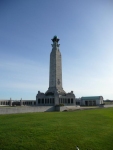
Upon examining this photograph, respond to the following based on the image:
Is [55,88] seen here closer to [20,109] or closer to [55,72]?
[55,72]

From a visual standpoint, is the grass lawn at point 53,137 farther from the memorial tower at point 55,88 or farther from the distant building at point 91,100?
the distant building at point 91,100

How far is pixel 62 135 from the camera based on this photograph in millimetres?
14109

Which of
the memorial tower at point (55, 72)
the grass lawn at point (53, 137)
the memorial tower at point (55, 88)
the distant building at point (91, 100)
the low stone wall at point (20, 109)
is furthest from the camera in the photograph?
the distant building at point (91, 100)

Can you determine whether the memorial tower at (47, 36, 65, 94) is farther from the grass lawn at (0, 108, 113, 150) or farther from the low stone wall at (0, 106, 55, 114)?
the grass lawn at (0, 108, 113, 150)

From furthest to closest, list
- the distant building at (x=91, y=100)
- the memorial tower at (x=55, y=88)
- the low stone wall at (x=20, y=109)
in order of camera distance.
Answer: the distant building at (x=91, y=100) → the memorial tower at (x=55, y=88) → the low stone wall at (x=20, y=109)

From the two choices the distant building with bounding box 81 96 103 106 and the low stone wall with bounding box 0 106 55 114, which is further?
the distant building with bounding box 81 96 103 106

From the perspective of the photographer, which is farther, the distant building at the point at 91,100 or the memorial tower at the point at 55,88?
the distant building at the point at 91,100

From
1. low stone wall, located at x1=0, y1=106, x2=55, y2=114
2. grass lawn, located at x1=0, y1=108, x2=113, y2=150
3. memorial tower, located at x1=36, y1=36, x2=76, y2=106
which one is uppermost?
memorial tower, located at x1=36, y1=36, x2=76, y2=106

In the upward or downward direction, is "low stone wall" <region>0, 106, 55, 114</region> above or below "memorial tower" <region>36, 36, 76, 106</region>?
below

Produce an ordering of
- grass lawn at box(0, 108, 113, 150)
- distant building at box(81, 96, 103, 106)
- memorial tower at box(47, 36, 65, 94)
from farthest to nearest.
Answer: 1. distant building at box(81, 96, 103, 106)
2. memorial tower at box(47, 36, 65, 94)
3. grass lawn at box(0, 108, 113, 150)

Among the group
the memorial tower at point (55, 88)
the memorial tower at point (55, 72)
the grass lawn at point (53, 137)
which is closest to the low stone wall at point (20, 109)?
the grass lawn at point (53, 137)

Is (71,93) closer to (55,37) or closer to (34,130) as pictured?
(55,37)

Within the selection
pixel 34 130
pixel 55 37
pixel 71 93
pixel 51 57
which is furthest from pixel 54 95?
pixel 34 130

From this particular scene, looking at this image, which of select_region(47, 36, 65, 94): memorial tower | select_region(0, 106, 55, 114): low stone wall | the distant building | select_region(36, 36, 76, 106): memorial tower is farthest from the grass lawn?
the distant building
